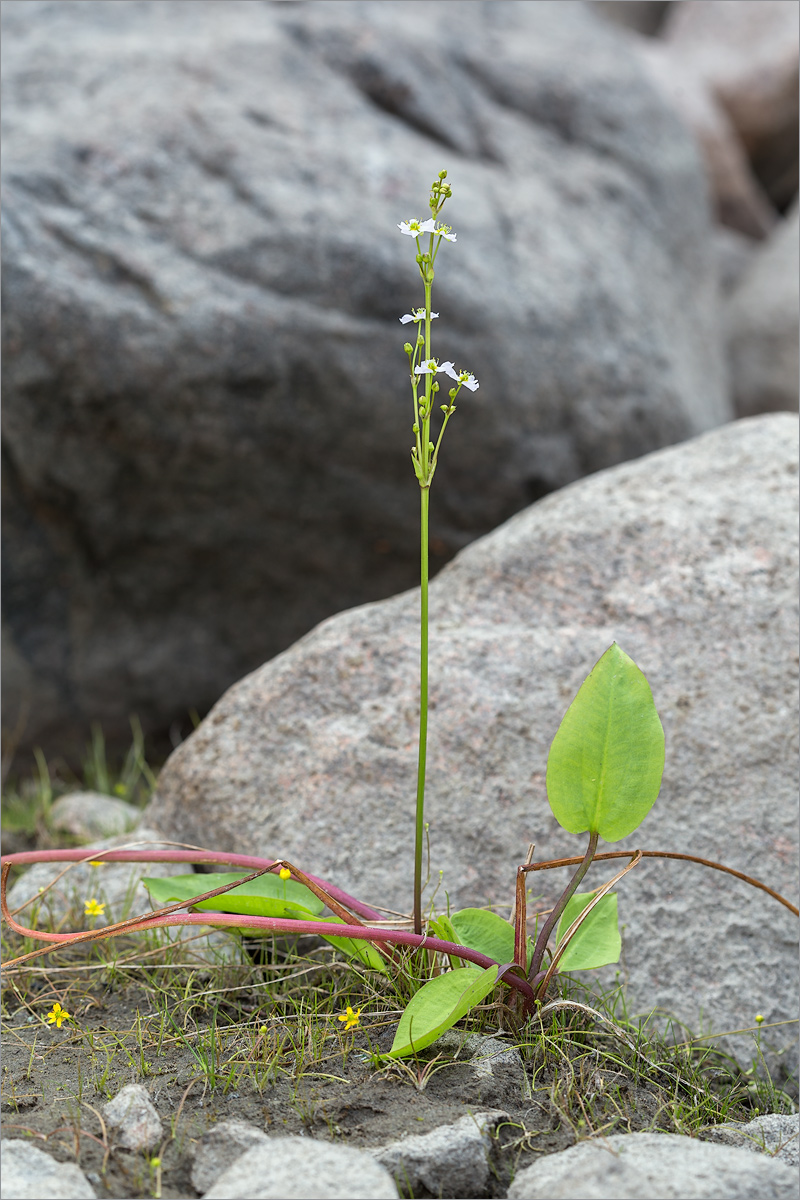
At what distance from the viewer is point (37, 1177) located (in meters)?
1.06

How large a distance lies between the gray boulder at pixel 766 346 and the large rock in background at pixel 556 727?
88.8 inches

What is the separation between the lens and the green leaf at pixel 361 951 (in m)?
1.47

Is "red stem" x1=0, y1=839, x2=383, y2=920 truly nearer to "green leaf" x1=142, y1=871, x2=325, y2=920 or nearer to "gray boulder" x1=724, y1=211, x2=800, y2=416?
"green leaf" x1=142, y1=871, x2=325, y2=920

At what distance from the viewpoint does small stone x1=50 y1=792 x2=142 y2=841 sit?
236 cm

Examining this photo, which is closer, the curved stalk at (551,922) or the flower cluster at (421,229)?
the flower cluster at (421,229)

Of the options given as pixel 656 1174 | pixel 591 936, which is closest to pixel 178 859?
pixel 591 936

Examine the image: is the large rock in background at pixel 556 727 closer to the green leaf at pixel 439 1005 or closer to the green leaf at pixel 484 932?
the green leaf at pixel 484 932

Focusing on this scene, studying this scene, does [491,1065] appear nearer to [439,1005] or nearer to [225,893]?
[439,1005]

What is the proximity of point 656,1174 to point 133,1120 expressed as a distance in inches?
24.6

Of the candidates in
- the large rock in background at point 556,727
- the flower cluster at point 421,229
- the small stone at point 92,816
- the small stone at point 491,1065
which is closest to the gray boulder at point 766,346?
the large rock in background at point 556,727

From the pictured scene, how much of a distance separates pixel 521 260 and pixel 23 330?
5.02 ft

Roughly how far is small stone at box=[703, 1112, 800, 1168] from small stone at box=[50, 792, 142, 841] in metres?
1.48

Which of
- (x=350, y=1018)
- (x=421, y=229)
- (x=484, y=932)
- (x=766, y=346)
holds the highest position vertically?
(x=766, y=346)

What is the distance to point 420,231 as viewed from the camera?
1.30 m
